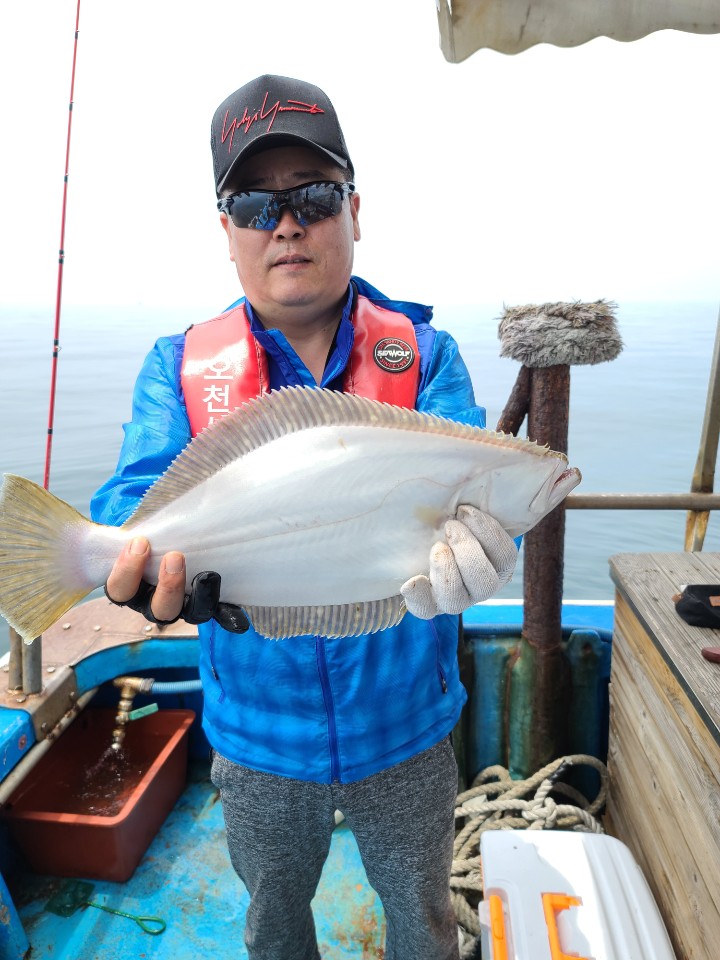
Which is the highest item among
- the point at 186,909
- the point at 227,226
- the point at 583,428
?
the point at 227,226

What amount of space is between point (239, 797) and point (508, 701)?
198 cm

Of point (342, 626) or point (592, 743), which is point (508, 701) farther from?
point (342, 626)

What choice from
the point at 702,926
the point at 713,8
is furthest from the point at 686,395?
the point at 702,926

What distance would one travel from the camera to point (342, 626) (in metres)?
1.74

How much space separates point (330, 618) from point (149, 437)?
2.69 feet

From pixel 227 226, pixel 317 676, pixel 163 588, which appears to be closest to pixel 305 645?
pixel 317 676

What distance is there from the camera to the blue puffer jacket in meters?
2.04

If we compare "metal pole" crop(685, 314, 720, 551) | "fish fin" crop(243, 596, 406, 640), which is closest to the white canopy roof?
"metal pole" crop(685, 314, 720, 551)

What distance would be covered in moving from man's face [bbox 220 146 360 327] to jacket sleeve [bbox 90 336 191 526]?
395 millimetres

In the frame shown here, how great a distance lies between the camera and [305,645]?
2045 mm

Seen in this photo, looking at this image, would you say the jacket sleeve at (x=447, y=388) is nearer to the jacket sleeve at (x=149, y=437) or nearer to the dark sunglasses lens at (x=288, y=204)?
the dark sunglasses lens at (x=288, y=204)

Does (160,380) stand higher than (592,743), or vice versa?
(160,380)

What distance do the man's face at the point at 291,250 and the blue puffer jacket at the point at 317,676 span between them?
121 mm

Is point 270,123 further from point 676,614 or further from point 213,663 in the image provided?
point 676,614
